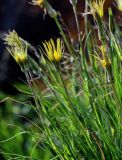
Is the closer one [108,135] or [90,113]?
[108,135]

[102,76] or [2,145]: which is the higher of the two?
[102,76]

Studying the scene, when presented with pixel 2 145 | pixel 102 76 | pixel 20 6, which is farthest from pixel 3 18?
pixel 102 76

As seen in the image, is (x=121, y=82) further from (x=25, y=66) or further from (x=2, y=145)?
(x=2, y=145)

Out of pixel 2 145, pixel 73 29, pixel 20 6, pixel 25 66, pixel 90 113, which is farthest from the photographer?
pixel 20 6

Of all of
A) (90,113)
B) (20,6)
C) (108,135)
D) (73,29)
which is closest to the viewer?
(108,135)

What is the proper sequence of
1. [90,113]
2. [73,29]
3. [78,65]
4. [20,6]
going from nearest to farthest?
[90,113]
[78,65]
[73,29]
[20,6]

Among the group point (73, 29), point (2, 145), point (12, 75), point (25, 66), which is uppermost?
point (25, 66)

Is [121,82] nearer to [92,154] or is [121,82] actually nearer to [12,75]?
[92,154]

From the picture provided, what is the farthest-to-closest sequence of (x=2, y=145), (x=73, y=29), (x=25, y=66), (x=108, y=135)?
(x=73, y=29)
(x=2, y=145)
(x=108, y=135)
(x=25, y=66)

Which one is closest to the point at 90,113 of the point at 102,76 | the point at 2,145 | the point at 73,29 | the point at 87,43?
the point at 102,76
